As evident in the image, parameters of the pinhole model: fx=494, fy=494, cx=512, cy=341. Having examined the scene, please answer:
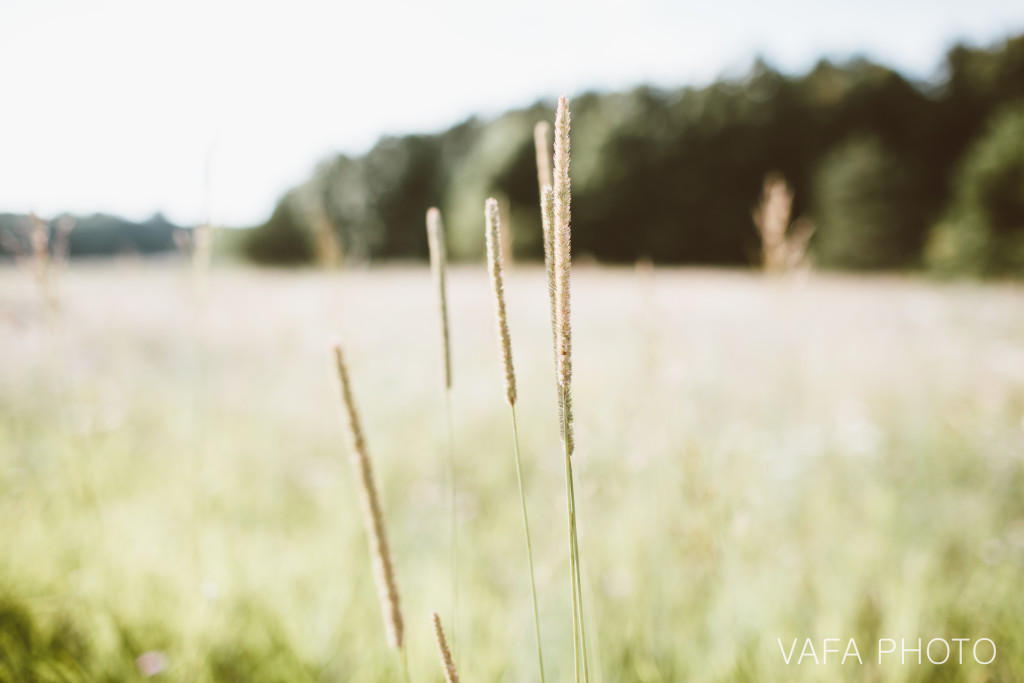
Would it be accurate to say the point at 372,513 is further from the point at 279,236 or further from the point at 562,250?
the point at 279,236

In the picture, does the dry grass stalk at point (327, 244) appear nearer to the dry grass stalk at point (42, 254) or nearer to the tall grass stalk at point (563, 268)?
the dry grass stalk at point (42, 254)

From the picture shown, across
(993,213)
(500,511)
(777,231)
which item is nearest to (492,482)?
(500,511)

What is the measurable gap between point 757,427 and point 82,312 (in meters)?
7.29

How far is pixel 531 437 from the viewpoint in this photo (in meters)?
3.35

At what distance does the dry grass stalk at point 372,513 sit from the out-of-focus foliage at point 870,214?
3343 centimetres

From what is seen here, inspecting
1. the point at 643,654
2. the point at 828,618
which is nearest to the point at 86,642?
the point at 643,654

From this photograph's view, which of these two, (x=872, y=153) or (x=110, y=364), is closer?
(x=110, y=364)

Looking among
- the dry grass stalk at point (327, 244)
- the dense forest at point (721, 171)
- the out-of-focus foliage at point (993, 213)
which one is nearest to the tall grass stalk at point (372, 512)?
the dry grass stalk at point (327, 244)

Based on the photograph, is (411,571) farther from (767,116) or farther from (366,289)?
(767,116)

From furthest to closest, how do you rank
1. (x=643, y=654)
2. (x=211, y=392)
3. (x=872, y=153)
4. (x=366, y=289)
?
(x=872, y=153), (x=366, y=289), (x=211, y=392), (x=643, y=654)

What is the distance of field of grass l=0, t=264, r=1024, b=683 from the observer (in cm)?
136

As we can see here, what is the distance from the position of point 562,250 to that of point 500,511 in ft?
7.50

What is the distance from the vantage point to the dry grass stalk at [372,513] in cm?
61

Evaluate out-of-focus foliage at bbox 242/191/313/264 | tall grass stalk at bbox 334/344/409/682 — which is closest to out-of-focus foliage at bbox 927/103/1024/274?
tall grass stalk at bbox 334/344/409/682
